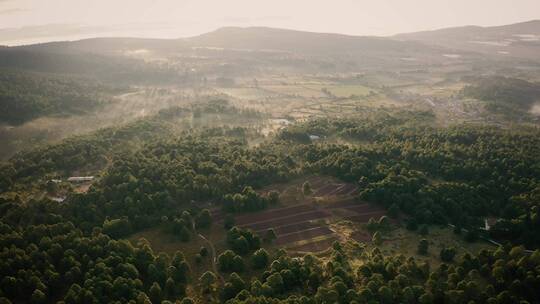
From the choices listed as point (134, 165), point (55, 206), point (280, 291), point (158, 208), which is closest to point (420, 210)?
point (280, 291)

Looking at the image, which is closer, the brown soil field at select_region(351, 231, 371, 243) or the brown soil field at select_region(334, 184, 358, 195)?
the brown soil field at select_region(351, 231, 371, 243)

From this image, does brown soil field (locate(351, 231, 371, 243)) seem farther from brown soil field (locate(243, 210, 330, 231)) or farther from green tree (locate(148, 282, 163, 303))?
green tree (locate(148, 282, 163, 303))

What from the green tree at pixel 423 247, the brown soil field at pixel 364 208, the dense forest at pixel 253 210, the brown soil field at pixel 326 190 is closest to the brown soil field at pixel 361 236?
the dense forest at pixel 253 210

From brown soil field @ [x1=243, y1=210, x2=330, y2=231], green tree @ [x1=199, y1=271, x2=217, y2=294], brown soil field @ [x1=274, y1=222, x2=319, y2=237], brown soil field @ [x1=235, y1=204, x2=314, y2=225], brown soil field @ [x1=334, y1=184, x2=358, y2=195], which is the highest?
brown soil field @ [x1=334, y1=184, x2=358, y2=195]

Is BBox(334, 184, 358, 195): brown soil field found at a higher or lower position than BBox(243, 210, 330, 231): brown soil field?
higher

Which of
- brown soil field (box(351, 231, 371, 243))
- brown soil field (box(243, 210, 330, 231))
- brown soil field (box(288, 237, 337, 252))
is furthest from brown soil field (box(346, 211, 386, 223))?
brown soil field (box(288, 237, 337, 252))

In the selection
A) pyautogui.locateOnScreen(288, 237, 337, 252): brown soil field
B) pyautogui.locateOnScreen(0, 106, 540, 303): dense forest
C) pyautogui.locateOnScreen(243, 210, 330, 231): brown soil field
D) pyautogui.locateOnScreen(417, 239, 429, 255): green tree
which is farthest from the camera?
pyautogui.locateOnScreen(243, 210, 330, 231): brown soil field

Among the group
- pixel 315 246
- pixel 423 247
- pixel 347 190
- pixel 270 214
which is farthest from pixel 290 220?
pixel 423 247

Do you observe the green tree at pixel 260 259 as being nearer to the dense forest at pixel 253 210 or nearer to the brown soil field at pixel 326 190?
the dense forest at pixel 253 210
